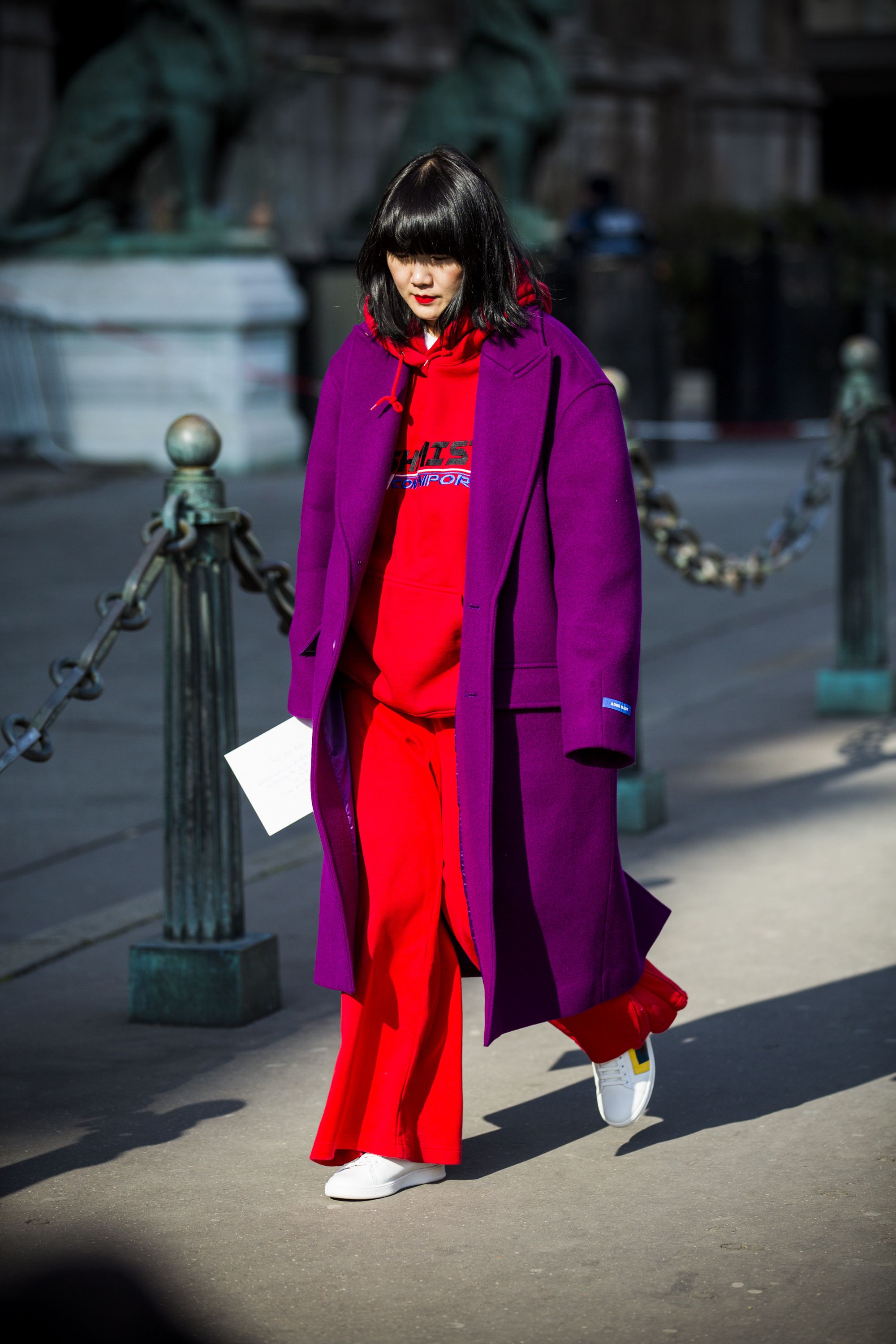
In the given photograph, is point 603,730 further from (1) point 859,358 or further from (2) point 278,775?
(1) point 859,358

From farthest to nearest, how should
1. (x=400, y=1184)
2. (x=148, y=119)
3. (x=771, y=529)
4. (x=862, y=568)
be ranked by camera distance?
(x=148, y=119), (x=862, y=568), (x=771, y=529), (x=400, y=1184)

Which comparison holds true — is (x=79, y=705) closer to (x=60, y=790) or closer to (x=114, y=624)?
(x=60, y=790)

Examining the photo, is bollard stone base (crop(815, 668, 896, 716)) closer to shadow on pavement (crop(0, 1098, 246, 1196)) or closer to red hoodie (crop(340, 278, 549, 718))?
shadow on pavement (crop(0, 1098, 246, 1196))

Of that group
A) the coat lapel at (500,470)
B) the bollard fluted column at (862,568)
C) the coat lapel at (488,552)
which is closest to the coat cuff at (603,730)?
the coat lapel at (488,552)

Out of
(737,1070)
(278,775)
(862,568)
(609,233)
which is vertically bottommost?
(737,1070)

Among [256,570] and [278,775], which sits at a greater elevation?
[256,570]

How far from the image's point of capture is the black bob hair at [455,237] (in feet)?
11.0

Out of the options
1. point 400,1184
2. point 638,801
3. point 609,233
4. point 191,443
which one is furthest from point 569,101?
point 400,1184

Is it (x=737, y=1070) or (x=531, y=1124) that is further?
(x=737, y=1070)

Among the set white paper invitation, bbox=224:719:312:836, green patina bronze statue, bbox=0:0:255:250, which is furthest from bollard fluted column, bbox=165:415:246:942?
green patina bronze statue, bbox=0:0:255:250

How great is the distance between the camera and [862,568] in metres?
7.82

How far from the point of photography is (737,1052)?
4.28 m

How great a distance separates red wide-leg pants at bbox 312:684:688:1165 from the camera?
346cm

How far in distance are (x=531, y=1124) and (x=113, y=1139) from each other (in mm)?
803
